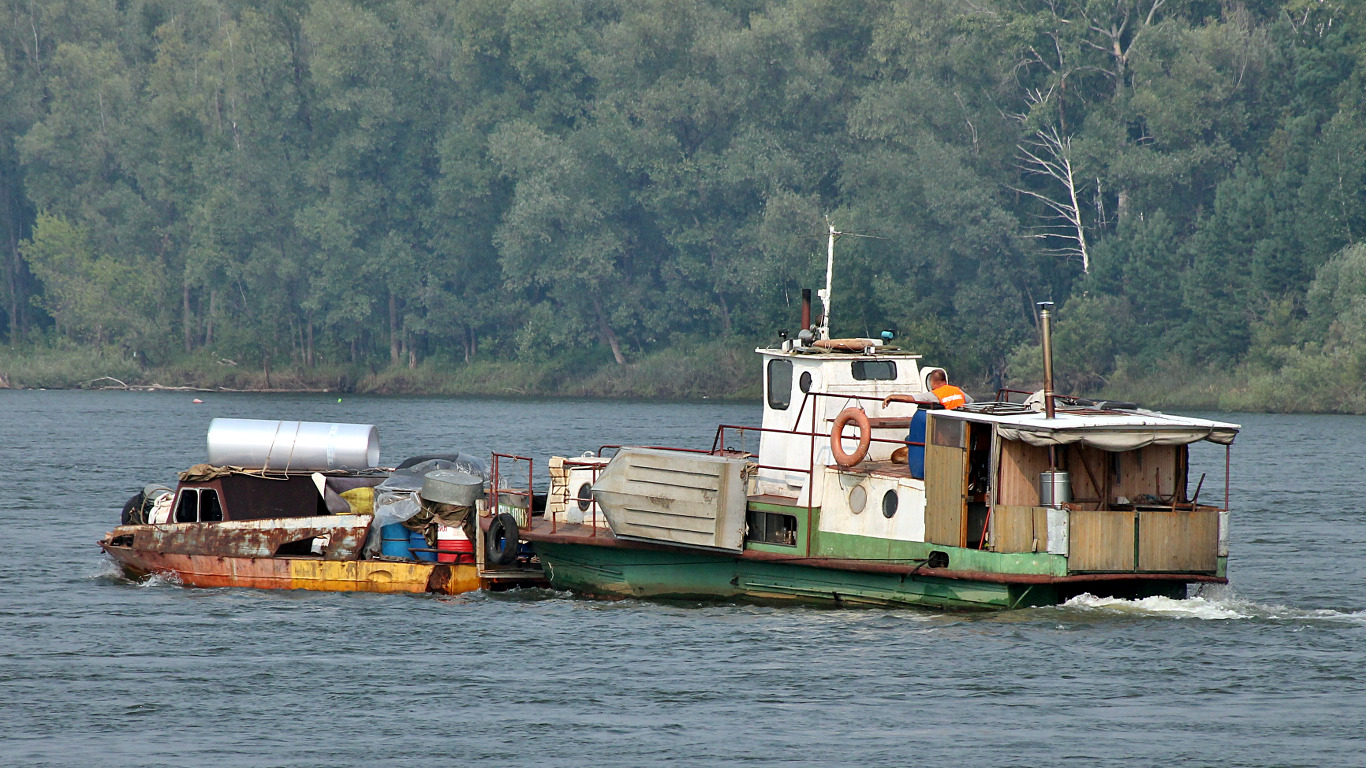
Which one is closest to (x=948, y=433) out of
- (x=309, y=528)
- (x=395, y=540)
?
(x=395, y=540)

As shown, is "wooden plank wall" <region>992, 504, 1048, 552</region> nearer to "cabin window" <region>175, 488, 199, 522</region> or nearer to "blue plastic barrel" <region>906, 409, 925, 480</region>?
"blue plastic barrel" <region>906, 409, 925, 480</region>

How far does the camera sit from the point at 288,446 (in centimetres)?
2873

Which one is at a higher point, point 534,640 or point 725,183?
point 725,183

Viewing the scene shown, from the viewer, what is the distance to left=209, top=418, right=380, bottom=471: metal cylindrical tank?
28.6 metres

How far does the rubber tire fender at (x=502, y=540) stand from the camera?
87.5 feet

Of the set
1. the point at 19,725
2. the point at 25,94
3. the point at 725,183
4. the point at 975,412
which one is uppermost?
the point at 25,94

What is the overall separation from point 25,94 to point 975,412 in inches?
3920

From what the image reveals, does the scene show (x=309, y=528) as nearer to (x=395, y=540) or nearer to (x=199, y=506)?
(x=395, y=540)

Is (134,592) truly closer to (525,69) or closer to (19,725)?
(19,725)

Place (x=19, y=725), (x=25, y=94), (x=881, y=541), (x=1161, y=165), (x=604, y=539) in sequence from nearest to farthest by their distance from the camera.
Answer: (x=19, y=725) < (x=881, y=541) < (x=604, y=539) < (x=1161, y=165) < (x=25, y=94)

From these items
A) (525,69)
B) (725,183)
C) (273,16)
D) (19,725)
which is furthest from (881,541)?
(273,16)

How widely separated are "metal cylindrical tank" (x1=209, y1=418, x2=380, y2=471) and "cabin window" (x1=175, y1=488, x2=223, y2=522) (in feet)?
2.47

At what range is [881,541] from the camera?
23.9 m

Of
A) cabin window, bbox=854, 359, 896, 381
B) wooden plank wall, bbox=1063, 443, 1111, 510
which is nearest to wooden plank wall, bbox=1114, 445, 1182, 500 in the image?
wooden plank wall, bbox=1063, 443, 1111, 510
